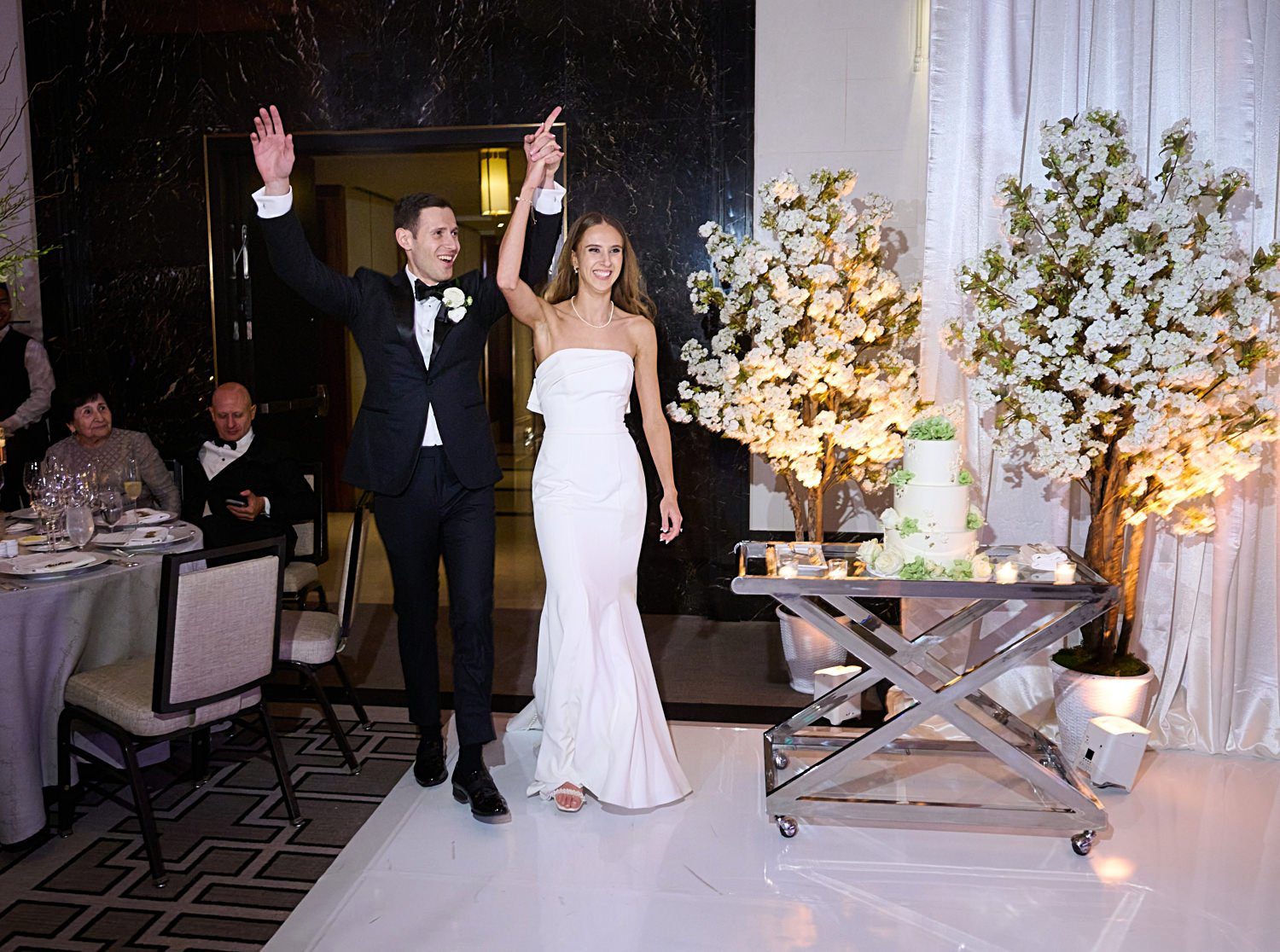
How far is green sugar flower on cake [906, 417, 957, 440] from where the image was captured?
3467 mm

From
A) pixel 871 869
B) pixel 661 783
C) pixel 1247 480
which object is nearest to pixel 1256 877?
pixel 871 869

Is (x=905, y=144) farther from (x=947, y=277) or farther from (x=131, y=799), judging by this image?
(x=131, y=799)

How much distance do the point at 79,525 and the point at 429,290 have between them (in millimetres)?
1503

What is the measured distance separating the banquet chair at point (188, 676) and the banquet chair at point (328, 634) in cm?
32

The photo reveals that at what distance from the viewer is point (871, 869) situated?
325 cm

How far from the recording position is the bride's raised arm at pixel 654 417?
379 centimetres

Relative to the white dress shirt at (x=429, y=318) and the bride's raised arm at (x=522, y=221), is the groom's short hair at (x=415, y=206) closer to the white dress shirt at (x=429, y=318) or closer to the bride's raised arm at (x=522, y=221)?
the white dress shirt at (x=429, y=318)

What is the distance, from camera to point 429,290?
357 cm

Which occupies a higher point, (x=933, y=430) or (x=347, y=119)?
(x=347, y=119)

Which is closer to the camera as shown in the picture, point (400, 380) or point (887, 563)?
point (887, 563)

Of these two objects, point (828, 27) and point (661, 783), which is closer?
point (661, 783)

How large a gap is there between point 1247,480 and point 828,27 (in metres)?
2.96

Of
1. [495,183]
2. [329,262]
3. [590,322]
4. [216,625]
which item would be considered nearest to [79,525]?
[216,625]

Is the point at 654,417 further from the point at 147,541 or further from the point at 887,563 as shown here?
the point at 147,541
